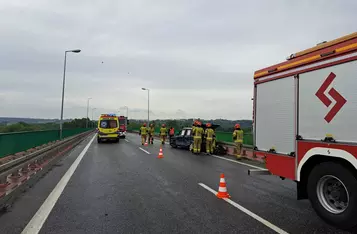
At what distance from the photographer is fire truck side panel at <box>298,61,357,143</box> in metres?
4.48

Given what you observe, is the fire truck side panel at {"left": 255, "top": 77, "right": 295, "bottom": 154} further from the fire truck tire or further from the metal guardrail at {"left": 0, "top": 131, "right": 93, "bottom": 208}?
the metal guardrail at {"left": 0, "top": 131, "right": 93, "bottom": 208}

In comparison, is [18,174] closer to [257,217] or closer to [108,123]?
[257,217]

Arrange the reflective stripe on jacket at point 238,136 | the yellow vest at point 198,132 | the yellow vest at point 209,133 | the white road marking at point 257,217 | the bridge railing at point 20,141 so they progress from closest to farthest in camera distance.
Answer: the white road marking at point 257,217, the bridge railing at point 20,141, the reflective stripe on jacket at point 238,136, the yellow vest at point 209,133, the yellow vest at point 198,132

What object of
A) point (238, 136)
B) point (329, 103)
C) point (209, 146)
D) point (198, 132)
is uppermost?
point (329, 103)

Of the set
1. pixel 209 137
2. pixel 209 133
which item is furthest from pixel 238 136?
pixel 209 137

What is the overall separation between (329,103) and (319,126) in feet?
1.31

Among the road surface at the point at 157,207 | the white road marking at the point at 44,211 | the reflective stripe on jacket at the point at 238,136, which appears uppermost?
the reflective stripe on jacket at the point at 238,136

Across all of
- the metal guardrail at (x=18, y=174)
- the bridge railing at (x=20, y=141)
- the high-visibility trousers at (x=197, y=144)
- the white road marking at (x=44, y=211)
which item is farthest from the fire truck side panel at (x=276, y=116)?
the high-visibility trousers at (x=197, y=144)

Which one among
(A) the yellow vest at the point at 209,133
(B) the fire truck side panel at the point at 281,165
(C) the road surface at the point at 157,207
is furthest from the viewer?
(A) the yellow vest at the point at 209,133

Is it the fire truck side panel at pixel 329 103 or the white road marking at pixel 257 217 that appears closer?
the fire truck side panel at pixel 329 103

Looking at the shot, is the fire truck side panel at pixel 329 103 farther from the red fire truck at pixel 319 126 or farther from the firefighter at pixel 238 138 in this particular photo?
the firefighter at pixel 238 138

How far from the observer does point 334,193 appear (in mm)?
4789

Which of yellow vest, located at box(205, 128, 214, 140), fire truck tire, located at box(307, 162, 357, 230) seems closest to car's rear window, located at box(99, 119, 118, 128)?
yellow vest, located at box(205, 128, 214, 140)

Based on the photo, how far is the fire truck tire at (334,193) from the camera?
173 inches
